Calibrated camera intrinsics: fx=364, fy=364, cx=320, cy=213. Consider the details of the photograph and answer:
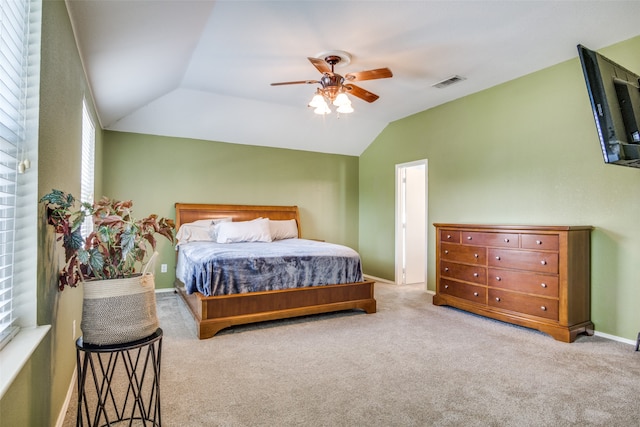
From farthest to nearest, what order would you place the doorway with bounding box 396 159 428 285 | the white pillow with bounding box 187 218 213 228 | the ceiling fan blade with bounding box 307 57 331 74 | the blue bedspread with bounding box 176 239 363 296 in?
the doorway with bounding box 396 159 428 285
the white pillow with bounding box 187 218 213 228
the blue bedspread with bounding box 176 239 363 296
the ceiling fan blade with bounding box 307 57 331 74

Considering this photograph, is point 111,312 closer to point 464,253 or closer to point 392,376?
point 392,376

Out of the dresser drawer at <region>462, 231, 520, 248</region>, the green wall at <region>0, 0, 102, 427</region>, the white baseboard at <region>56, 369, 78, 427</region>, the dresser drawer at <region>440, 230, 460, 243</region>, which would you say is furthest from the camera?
the dresser drawer at <region>440, 230, 460, 243</region>

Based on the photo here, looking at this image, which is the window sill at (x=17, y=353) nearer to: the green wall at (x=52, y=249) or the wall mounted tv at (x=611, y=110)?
the green wall at (x=52, y=249)

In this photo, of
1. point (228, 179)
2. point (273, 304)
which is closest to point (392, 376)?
point (273, 304)

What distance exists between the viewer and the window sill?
1.02 m

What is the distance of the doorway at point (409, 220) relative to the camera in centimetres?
577

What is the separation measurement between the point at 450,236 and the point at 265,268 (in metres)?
2.22

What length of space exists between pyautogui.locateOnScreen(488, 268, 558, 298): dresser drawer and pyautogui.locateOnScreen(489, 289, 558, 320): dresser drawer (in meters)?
0.06

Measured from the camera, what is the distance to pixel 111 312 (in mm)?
1598

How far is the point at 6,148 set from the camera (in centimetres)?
124

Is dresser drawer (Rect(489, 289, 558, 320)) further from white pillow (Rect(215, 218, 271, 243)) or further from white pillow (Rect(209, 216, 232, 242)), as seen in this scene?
white pillow (Rect(209, 216, 232, 242))

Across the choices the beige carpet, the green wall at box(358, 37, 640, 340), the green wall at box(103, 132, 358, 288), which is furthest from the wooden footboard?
the green wall at box(103, 132, 358, 288)

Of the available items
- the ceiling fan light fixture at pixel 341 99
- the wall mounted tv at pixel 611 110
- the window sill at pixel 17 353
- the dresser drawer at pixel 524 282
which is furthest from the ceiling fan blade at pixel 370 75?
the window sill at pixel 17 353

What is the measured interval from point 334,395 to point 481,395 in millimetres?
901
